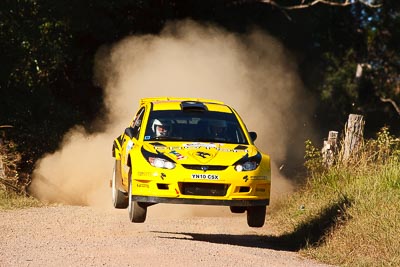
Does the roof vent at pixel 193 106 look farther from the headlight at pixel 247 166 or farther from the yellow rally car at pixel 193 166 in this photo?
the headlight at pixel 247 166

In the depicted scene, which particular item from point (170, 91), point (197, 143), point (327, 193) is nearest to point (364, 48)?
point (170, 91)

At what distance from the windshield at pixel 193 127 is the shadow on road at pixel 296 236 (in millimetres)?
1417

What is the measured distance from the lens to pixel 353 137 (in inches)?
700

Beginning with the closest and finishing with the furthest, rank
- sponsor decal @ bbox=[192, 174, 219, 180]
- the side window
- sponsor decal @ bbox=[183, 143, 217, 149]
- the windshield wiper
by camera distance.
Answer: sponsor decal @ bbox=[192, 174, 219, 180], sponsor decal @ bbox=[183, 143, 217, 149], the windshield wiper, the side window

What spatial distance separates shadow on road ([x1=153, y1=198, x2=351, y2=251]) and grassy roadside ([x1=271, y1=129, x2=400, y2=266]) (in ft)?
0.05

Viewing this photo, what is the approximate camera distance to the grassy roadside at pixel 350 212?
12992mm

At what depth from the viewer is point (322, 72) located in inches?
1539

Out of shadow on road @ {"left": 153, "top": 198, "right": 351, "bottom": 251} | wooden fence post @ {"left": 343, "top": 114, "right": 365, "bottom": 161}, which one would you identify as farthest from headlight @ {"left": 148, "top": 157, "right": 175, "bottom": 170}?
wooden fence post @ {"left": 343, "top": 114, "right": 365, "bottom": 161}

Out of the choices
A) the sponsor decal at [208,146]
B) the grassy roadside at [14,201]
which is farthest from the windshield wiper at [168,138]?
the grassy roadside at [14,201]

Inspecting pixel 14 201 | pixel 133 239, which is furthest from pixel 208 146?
pixel 14 201

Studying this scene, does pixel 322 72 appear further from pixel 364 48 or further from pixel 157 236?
pixel 157 236

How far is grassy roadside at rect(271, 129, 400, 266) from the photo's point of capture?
42.6 ft

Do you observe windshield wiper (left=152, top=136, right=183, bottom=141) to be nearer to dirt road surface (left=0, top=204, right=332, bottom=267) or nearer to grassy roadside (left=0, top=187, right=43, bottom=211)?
dirt road surface (left=0, top=204, right=332, bottom=267)

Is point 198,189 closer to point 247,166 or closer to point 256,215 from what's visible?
point 247,166
